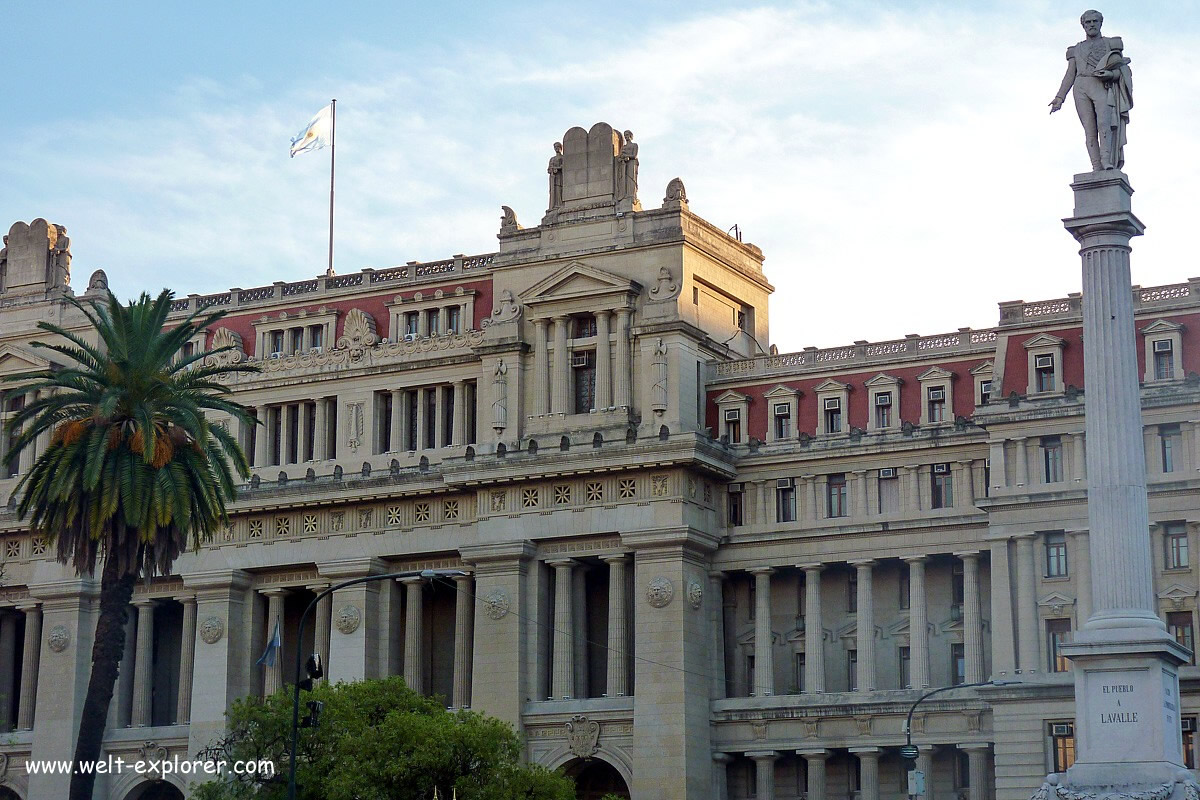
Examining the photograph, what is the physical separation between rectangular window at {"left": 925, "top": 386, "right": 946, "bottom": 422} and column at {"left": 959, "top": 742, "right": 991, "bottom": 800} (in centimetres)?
Answer: 1429

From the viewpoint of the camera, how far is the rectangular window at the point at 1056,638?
78.1 meters

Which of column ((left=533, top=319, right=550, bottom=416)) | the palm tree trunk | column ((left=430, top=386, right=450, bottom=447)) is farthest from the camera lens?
column ((left=430, top=386, right=450, bottom=447))

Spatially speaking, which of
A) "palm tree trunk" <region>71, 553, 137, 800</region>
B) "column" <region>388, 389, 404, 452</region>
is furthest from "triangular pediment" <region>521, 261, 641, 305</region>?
"palm tree trunk" <region>71, 553, 137, 800</region>

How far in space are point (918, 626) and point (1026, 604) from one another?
20.1 feet

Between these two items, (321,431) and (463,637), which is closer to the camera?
(463,637)

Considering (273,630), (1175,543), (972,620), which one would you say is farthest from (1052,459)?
(273,630)

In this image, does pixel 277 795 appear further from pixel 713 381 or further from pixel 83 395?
pixel 713 381

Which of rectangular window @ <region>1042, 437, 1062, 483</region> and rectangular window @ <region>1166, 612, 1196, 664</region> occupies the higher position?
rectangular window @ <region>1042, 437, 1062, 483</region>

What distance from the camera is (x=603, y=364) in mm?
89625

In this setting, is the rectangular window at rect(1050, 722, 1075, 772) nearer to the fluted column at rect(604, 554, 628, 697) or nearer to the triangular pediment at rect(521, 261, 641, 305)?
the fluted column at rect(604, 554, 628, 697)

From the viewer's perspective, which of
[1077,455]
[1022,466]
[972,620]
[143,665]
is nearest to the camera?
[1077,455]

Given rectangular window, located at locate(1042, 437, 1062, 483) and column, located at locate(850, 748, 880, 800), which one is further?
column, located at locate(850, 748, 880, 800)

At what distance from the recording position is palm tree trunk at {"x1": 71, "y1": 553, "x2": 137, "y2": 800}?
234 feet

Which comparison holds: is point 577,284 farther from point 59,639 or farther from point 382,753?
point 59,639
